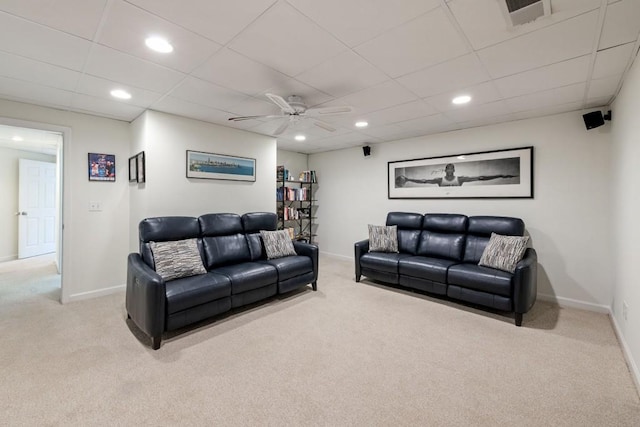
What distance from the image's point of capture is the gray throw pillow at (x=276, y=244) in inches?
150

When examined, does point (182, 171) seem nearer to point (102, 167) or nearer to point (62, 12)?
point (102, 167)

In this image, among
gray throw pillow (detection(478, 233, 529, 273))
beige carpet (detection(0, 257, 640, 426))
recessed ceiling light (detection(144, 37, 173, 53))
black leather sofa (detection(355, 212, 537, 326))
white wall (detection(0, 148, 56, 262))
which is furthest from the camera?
white wall (detection(0, 148, 56, 262))

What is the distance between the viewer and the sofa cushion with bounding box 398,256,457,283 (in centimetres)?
346

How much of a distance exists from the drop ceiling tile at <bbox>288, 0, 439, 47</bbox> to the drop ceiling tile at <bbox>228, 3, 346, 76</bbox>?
74mm

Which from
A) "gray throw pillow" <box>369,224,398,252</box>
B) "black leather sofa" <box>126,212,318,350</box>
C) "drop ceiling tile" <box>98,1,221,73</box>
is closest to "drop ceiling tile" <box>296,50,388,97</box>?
"drop ceiling tile" <box>98,1,221,73</box>

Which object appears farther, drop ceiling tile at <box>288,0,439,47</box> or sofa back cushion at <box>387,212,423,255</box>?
sofa back cushion at <box>387,212,423,255</box>

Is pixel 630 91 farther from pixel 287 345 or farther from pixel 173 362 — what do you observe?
pixel 173 362

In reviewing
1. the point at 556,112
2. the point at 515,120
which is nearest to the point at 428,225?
the point at 515,120

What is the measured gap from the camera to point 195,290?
2.66 meters

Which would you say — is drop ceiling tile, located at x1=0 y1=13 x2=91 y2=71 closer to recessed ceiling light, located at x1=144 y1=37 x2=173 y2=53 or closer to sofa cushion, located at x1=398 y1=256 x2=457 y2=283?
recessed ceiling light, located at x1=144 y1=37 x2=173 y2=53

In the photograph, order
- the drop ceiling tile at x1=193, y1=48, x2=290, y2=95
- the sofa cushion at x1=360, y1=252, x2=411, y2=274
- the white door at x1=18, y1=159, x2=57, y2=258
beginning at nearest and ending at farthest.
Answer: the drop ceiling tile at x1=193, y1=48, x2=290, y2=95
the sofa cushion at x1=360, y1=252, x2=411, y2=274
the white door at x1=18, y1=159, x2=57, y2=258

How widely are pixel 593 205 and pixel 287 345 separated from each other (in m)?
3.82

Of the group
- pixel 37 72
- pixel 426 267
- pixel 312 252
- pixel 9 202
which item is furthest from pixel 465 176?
pixel 9 202

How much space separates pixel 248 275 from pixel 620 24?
3.53m
